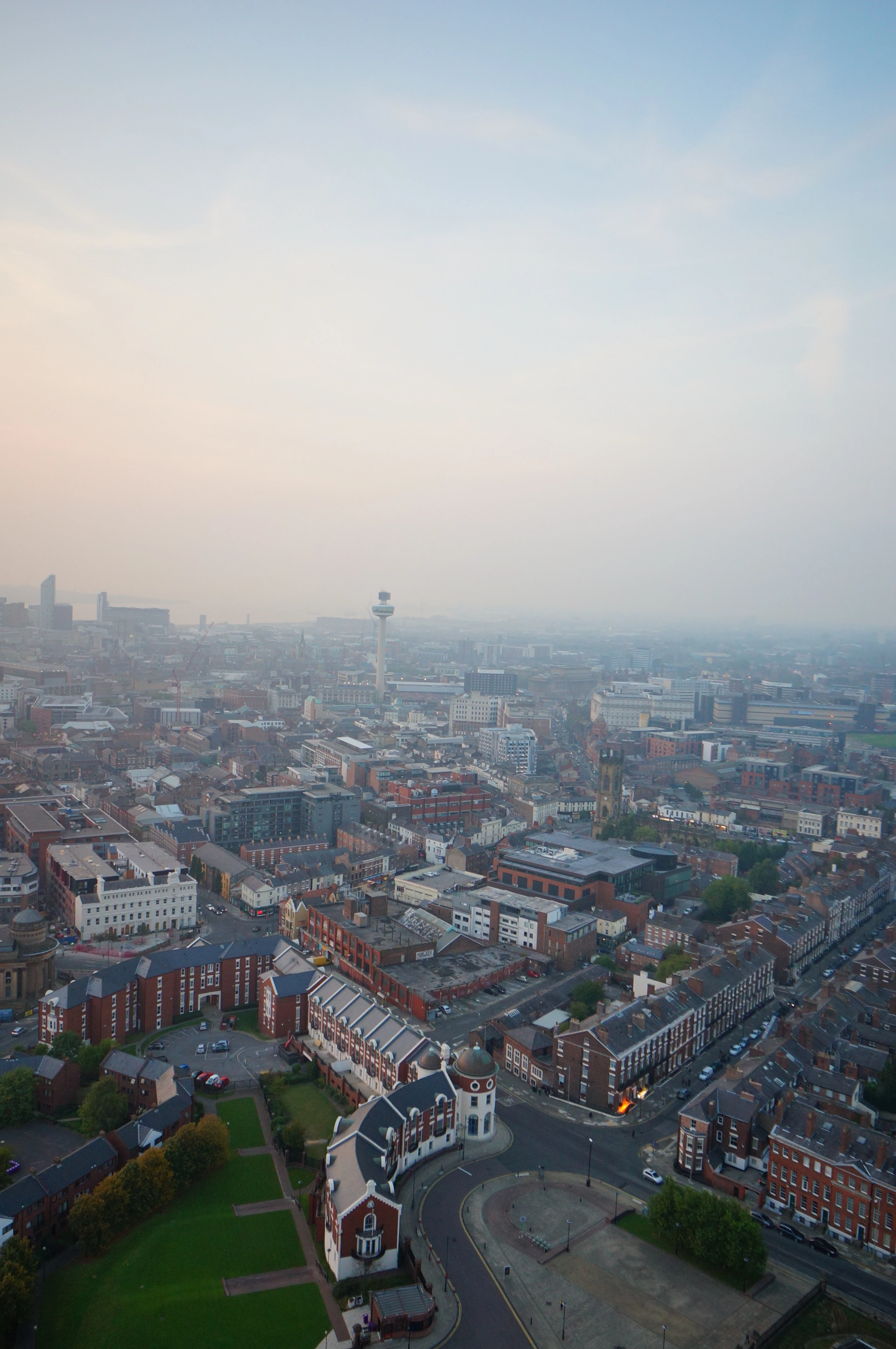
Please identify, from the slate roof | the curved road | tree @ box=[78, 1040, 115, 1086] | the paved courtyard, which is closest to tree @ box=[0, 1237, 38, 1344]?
the slate roof

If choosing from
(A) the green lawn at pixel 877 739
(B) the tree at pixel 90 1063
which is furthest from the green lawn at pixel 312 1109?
(A) the green lawn at pixel 877 739

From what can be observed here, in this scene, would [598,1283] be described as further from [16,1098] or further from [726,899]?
[726,899]

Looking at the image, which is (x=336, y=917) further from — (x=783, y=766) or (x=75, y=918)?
(x=783, y=766)

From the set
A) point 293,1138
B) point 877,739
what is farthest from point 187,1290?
point 877,739

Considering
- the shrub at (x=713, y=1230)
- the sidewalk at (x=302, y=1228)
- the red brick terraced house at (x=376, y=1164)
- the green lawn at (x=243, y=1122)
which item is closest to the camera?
the sidewalk at (x=302, y=1228)

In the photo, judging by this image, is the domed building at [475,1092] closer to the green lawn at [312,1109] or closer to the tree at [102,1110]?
the green lawn at [312,1109]

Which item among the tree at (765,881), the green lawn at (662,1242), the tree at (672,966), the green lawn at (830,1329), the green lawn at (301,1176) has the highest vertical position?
the tree at (672,966)

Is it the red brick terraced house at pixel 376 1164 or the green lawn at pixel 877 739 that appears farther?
the green lawn at pixel 877 739

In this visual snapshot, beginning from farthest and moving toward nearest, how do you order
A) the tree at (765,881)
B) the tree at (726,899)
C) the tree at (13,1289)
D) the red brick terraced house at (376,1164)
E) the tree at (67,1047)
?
the tree at (765,881) < the tree at (726,899) < the tree at (67,1047) < the red brick terraced house at (376,1164) < the tree at (13,1289)
